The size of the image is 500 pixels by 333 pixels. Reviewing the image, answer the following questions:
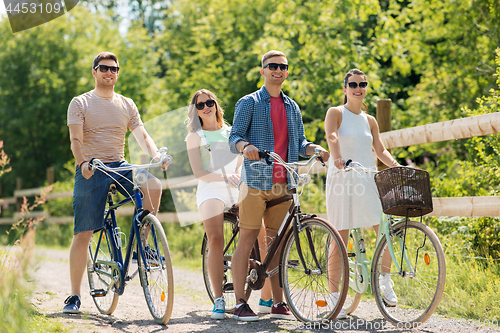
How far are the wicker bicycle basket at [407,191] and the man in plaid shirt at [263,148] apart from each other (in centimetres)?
69

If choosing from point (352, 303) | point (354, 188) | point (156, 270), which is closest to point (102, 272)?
point (156, 270)

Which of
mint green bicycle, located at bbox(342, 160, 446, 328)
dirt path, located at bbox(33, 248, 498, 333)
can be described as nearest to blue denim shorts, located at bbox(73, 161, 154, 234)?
dirt path, located at bbox(33, 248, 498, 333)

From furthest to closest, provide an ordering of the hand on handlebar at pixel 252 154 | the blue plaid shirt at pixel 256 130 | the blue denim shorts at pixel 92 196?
the blue denim shorts at pixel 92 196 → the blue plaid shirt at pixel 256 130 → the hand on handlebar at pixel 252 154

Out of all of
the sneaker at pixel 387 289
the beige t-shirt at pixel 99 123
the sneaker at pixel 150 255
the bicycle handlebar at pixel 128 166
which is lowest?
the sneaker at pixel 387 289

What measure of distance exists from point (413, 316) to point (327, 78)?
247 inches

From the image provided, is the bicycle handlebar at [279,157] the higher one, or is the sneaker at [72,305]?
the bicycle handlebar at [279,157]

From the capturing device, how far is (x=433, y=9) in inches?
404

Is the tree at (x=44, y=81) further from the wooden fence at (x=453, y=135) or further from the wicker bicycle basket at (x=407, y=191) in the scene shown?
the wicker bicycle basket at (x=407, y=191)

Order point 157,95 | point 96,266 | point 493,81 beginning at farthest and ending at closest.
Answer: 1. point 157,95
2. point 493,81
3. point 96,266

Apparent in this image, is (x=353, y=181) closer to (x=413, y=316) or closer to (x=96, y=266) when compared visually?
(x=413, y=316)

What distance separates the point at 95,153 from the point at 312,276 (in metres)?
2.09

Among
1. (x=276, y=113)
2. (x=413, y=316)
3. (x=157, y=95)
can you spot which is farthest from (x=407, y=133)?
(x=157, y=95)

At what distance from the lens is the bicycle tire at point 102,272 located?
4105 millimetres

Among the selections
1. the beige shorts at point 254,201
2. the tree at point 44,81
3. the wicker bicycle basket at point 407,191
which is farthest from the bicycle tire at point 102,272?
the tree at point 44,81
